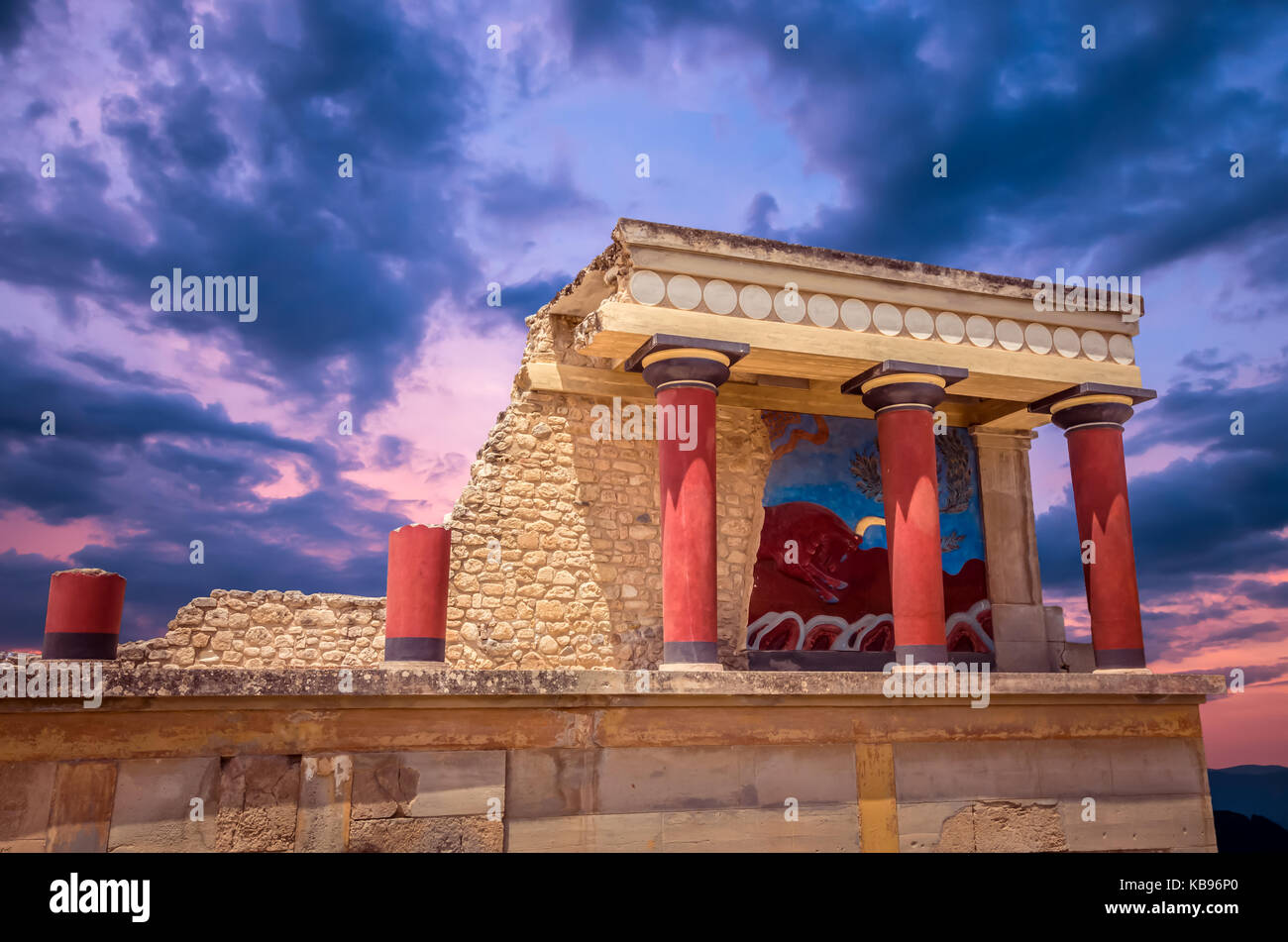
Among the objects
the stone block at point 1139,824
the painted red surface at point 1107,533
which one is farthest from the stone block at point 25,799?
the painted red surface at point 1107,533

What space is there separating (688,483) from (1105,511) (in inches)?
189

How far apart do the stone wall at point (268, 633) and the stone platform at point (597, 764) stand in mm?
3078

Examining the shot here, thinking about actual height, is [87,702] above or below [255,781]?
above

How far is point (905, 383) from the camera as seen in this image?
934 cm

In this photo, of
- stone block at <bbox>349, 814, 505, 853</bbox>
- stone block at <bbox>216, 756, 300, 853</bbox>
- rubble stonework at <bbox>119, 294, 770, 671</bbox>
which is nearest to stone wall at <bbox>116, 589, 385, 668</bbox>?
rubble stonework at <bbox>119, 294, 770, 671</bbox>

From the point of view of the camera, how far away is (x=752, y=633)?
10.1 metres

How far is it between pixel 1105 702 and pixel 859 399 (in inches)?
169

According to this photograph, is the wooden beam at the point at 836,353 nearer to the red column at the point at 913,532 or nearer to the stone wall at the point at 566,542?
the red column at the point at 913,532

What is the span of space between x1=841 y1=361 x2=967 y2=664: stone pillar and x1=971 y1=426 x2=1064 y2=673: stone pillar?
7.89ft

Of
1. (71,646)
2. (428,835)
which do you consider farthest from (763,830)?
(71,646)

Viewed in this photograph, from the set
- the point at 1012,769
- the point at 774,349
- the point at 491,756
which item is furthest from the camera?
the point at 774,349
